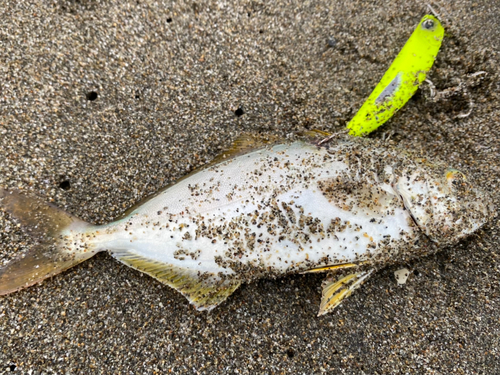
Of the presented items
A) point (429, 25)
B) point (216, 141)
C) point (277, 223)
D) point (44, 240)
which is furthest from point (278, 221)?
→ point (429, 25)

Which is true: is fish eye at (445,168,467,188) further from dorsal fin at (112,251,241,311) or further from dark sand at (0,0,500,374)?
dorsal fin at (112,251,241,311)

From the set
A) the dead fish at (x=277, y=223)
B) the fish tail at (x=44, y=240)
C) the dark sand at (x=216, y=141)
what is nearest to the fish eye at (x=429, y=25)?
the dark sand at (x=216, y=141)

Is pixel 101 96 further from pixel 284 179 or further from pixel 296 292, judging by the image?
pixel 296 292

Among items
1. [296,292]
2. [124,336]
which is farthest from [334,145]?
[124,336]

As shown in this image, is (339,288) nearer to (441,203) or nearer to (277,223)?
(277,223)

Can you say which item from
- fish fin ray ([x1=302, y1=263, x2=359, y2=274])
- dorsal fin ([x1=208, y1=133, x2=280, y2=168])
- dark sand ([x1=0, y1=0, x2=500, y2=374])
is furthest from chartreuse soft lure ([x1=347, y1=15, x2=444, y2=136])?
fish fin ray ([x1=302, y1=263, x2=359, y2=274])
